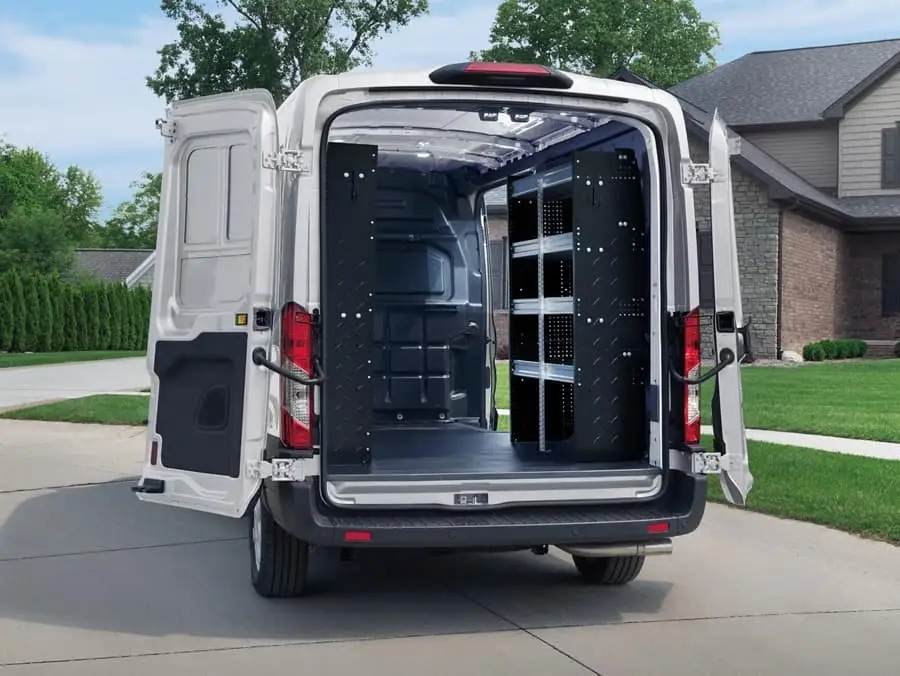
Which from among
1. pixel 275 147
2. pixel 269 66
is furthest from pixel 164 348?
pixel 269 66

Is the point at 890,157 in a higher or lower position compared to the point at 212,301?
higher

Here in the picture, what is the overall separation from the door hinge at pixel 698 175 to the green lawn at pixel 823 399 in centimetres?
764

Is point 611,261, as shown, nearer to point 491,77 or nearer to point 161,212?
point 491,77

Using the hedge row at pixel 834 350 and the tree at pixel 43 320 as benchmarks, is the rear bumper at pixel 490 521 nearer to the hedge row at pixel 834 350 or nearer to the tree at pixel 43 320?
the hedge row at pixel 834 350

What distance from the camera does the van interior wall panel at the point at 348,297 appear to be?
5.81 m

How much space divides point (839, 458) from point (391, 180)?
4.97 metres

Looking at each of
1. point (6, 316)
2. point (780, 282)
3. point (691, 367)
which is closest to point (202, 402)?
point (691, 367)

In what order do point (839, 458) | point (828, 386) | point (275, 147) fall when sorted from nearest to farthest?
point (275, 147)
point (839, 458)
point (828, 386)

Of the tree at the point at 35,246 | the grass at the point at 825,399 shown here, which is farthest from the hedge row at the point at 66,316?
the grass at the point at 825,399

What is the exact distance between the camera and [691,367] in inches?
232

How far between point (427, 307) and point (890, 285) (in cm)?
2232

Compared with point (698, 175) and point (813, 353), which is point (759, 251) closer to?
point (813, 353)

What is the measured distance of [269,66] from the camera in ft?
142

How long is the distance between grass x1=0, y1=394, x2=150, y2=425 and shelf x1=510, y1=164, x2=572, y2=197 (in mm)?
8028
